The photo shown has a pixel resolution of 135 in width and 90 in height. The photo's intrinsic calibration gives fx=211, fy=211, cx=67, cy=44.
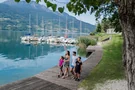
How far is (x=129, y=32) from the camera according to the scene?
2734mm

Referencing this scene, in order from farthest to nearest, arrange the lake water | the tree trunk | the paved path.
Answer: the lake water < the paved path < the tree trunk

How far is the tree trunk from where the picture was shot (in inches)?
104

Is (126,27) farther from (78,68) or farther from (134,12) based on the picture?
(78,68)

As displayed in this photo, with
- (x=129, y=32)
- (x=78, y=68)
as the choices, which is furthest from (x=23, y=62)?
(x=129, y=32)

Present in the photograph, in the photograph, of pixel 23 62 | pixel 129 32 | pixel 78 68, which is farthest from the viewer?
pixel 23 62

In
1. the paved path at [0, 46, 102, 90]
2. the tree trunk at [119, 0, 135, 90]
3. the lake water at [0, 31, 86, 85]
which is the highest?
the tree trunk at [119, 0, 135, 90]

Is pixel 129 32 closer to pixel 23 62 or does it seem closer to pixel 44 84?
pixel 44 84

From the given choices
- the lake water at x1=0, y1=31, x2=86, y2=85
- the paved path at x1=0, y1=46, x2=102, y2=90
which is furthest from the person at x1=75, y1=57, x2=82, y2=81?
the lake water at x1=0, y1=31, x2=86, y2=85

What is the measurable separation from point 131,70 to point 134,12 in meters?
0.77

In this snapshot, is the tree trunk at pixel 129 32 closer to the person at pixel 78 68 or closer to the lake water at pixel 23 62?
the person at pixel 78 68

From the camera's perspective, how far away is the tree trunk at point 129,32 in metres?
2.65

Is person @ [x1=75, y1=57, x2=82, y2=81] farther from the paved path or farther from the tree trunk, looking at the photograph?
the tree trunk

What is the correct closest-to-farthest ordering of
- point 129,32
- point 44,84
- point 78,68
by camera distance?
point 129,32, point 44,84, point 78,68

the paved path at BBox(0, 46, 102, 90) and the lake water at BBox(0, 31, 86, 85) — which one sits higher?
the paved path at BBox(0, 46, 102, 90)
